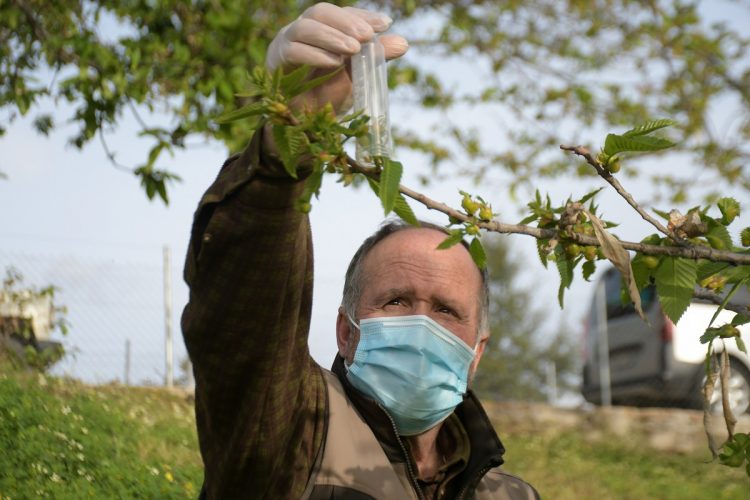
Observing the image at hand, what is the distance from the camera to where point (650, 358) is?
38.0 ft

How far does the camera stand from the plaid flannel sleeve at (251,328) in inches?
79.4

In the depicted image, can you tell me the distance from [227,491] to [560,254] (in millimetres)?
1007

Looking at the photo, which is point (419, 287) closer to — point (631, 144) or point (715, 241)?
point (715, 241)

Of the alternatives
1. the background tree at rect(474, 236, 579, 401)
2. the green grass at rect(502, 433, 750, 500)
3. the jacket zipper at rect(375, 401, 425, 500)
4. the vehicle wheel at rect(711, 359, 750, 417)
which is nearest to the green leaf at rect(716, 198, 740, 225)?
the jacket zipper at rect(375, 401, 425, 500)

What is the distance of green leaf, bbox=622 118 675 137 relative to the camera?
1.65m

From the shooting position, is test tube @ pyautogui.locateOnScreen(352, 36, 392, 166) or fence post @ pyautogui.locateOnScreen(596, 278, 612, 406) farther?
fence post @ pyautogui.locateOnScreen(596, 278, 612, 406)

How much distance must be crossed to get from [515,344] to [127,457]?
104 ft

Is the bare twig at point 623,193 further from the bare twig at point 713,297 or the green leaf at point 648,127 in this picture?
the bare twig at point 713,297

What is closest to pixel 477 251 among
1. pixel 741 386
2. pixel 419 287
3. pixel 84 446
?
pixel 419 287

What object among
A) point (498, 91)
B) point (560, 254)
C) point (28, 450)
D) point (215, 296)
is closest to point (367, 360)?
point (215, 296)

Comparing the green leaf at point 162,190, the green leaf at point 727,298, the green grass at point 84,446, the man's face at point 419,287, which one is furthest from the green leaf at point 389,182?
the green leaf at point 162,190

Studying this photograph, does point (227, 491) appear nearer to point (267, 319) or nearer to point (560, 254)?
point (267, 319)

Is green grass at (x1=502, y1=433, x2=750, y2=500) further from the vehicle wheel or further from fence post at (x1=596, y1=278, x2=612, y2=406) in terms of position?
fence post at (x1=596, y1=278, x2=612, y2=406)

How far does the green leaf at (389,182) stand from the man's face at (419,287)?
1398 mm
